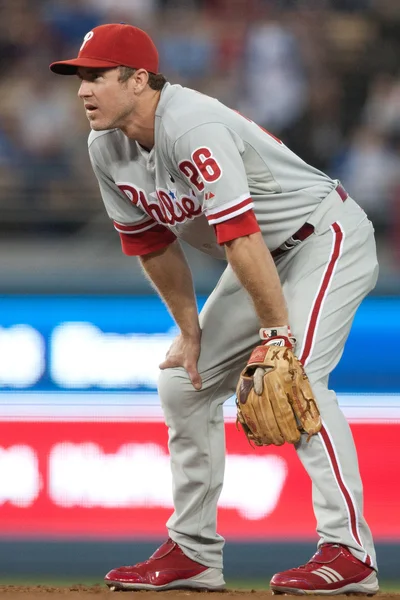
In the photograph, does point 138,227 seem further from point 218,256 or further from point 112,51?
point 112,51

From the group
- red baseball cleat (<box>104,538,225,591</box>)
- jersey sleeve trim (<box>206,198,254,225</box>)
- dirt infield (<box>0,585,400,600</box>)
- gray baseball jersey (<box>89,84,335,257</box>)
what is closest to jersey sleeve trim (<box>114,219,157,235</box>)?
gray baseball jersey (<box>89,84,335,257</box>)

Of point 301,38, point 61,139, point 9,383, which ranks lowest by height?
point 9,383

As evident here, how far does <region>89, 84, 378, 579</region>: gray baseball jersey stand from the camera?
10.1 ft

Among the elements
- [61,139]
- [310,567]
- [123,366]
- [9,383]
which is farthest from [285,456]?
[61,139]

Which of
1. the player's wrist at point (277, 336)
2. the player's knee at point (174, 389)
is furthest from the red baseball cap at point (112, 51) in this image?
the player's knee at point (174, 389)

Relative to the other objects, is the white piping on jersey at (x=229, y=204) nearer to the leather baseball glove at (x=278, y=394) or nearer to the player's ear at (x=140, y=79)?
the leather baseball glove at (x=278, y=394)

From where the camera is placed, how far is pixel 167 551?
352 cm

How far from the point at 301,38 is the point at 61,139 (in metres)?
1.65

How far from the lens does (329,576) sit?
10.1ft

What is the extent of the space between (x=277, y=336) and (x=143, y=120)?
757mm

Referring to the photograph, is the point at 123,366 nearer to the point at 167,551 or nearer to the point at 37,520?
the point at 37,520

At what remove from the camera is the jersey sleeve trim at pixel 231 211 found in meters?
2.98

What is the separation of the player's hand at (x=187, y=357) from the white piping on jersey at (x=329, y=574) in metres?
0.73

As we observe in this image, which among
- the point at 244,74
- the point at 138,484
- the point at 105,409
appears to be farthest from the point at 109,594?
the point at 244,74
